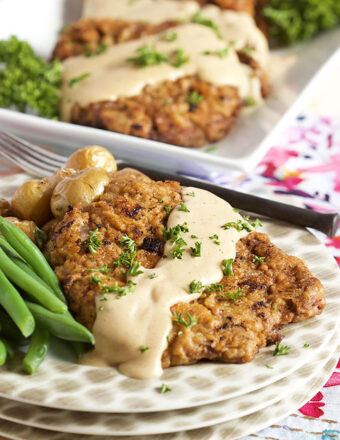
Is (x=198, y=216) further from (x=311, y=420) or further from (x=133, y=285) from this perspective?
(x=311, y=420)

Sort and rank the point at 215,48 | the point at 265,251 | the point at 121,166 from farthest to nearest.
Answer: the point at 215,48
the point at 121,166
the point at 265,251

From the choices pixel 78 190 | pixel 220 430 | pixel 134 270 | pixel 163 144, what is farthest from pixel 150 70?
pixel 220 430

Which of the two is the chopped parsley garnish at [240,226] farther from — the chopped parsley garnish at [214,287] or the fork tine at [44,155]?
the fork tine at [44,155]

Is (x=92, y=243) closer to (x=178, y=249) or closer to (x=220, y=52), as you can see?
(x=178, y=249)

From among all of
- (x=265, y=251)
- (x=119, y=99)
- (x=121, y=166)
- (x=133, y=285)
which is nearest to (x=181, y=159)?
(x=121, y=166)

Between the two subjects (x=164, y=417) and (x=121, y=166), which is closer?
(x=164, y=417)

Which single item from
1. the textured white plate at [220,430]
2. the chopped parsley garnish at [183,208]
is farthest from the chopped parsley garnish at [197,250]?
the textured white plate at [220,430]
